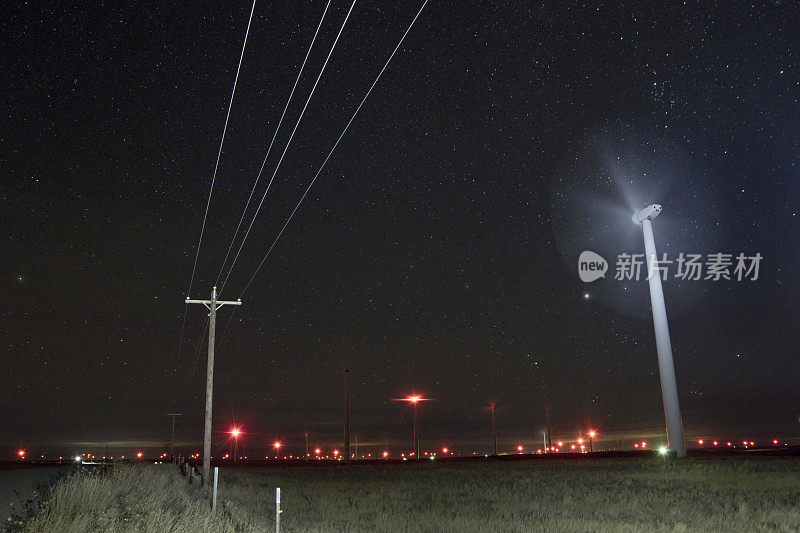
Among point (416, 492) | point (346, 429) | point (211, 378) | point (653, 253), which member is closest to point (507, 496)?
point (416, 492)

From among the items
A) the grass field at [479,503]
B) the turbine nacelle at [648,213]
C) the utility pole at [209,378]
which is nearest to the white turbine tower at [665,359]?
the turbine nacelle at [648,213]

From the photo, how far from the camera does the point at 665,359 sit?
38.7m

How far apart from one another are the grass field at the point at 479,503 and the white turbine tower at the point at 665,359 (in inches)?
160

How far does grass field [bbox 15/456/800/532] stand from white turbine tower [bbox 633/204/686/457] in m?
4.06

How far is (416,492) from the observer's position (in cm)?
2881

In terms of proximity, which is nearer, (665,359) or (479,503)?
(479,503)

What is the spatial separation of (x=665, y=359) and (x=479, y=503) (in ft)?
62.5

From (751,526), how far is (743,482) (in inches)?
401

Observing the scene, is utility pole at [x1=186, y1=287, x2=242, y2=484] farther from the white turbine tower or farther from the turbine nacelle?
the turbine nacelle

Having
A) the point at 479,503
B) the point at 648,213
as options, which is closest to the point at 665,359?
the point at 648,213

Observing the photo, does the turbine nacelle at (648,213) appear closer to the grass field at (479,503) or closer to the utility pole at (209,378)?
the grass field at (479,503)

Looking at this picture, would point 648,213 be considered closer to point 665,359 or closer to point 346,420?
point 665,359

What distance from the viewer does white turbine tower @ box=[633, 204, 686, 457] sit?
37.7 m

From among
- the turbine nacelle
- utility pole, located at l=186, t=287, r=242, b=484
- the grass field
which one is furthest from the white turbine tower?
utility pole, located at l=186, t=287, r=242, b=484
